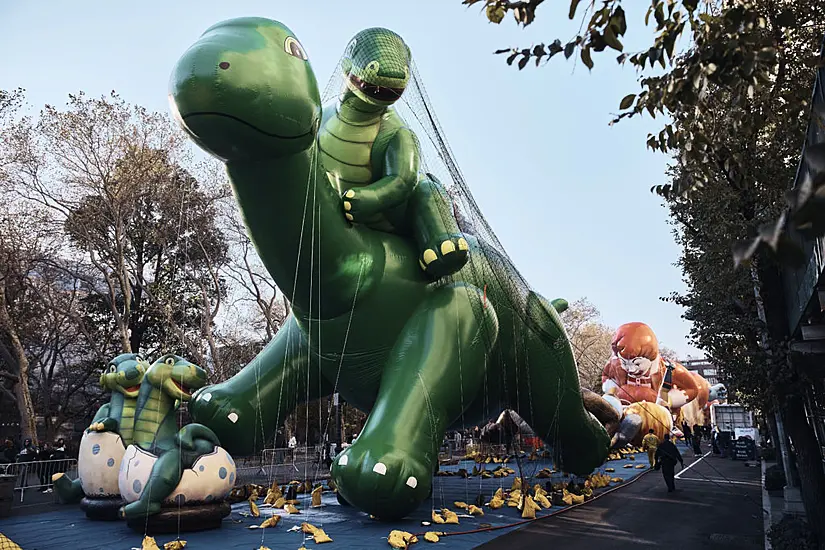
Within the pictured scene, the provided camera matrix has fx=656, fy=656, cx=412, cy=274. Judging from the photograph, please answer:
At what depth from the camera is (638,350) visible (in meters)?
24.5

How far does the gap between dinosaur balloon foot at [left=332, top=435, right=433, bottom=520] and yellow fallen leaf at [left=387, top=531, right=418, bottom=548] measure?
0.27m

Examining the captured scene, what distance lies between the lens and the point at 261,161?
253 inches

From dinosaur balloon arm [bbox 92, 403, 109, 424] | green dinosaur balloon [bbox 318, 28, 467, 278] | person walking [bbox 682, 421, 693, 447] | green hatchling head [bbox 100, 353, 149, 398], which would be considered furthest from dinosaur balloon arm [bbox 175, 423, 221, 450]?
person walking [bbox 682, 421, 693, 447]

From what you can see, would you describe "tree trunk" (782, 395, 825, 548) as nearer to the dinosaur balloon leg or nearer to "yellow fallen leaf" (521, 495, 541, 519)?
"yellow fallen leaf" (521, 495, 541, 519)

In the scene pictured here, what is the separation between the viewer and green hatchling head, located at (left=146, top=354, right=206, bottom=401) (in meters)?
8.75

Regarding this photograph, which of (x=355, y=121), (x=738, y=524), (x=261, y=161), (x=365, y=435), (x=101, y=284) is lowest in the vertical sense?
(x=738, y=524)

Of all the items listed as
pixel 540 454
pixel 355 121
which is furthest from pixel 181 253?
pixel 355 121

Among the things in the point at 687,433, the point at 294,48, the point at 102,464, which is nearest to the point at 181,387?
the point at 102,464

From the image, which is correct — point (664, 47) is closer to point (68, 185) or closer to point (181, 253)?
point (68, 185)

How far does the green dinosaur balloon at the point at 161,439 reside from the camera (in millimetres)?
7234

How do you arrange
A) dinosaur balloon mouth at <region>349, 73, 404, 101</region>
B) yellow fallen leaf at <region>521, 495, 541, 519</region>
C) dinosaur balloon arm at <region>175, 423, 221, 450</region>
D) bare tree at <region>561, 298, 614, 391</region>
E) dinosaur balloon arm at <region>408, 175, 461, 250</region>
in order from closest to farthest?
dinosaur balloon mouth at <region>349, 73, 404, 101</region>
dinosaur balloon arm at <region>175, 423, 221, 450</region>
dinosaur balloon arm at <region>408, 175, 461, 250</region>
yellow fallen leaf at <region>521, 495, 541, 519</region>
bare tree at <region>561, 298, 614, 391</region>

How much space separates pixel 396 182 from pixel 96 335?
21675 mm

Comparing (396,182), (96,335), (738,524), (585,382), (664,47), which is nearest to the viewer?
(664,47)

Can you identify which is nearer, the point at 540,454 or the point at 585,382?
the point at 540,454
